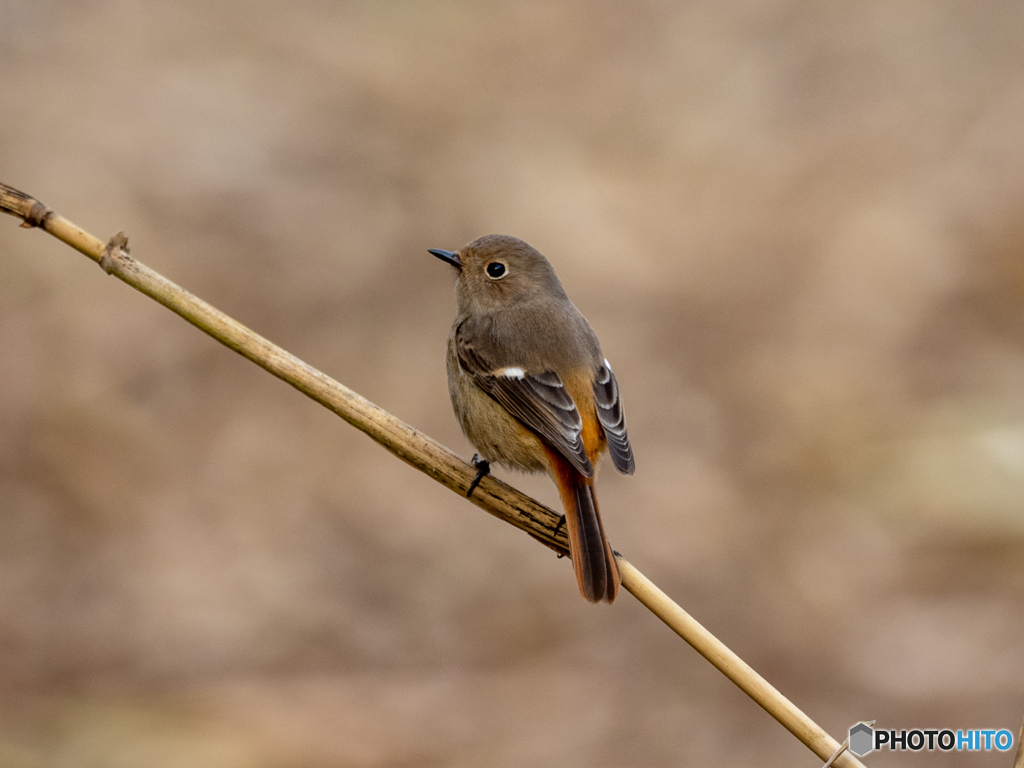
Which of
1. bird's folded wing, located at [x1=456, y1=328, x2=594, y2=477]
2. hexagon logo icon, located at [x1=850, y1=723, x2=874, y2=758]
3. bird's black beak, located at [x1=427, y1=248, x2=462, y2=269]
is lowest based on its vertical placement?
hexagon logo icon, located at [x1=850, y1=723, x2=874, y2=758]

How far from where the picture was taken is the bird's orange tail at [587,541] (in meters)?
3.09

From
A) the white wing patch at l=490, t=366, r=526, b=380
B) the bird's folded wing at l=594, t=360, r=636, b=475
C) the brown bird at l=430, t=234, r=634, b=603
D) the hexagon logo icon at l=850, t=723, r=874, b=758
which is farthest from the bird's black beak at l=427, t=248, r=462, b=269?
the hexagon logo icon at l=850, t=723, r=874, b=758

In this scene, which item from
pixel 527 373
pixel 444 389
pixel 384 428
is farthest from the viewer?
pixel 444 389

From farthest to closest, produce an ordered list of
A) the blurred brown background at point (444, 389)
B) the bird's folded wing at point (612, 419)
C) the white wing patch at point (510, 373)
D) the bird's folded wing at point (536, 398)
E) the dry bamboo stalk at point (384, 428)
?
the blurred brown background at point (444, 389) < the white wing patch at point (510, 373) < the bird's folded wing at point (612, 419) < the bird's folded wing at point (536, 398) < the dry bamboo stalk at point (384, 428)

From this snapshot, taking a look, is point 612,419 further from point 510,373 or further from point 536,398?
point 510,373

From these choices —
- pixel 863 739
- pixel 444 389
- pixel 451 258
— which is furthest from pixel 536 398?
pixel 444 389

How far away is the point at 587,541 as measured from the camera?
10.6 ft

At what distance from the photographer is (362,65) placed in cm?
987

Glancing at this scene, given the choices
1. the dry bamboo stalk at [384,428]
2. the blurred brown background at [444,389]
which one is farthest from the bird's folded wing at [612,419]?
the blurred brown background at [444,389]

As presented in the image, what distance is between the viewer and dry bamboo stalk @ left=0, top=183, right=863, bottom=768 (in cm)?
271

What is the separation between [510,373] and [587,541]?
1.02 meters

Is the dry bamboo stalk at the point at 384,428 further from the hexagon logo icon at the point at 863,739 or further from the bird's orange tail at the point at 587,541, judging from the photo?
the hexagon logo icon at the point at 863,739

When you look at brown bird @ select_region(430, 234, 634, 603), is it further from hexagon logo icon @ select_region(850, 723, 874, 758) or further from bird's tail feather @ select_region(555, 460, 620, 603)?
hexagon logo icon @ select_region(850, 723, 874, 758)

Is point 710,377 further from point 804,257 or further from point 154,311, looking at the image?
point 154,311
